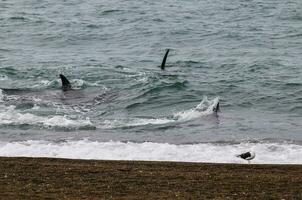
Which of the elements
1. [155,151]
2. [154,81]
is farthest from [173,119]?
[154,81]

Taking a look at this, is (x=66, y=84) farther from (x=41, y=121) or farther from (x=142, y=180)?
(x=142, y=180)

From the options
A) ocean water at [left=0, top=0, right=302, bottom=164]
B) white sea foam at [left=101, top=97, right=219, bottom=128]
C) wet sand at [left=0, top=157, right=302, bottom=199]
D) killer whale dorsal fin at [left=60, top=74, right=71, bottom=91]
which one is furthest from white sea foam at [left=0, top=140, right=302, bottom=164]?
killer whale dorsal fin at [left=60, top=74, right=71, bottom=91]

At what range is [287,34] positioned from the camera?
46031mm

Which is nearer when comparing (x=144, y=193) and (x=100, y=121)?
(x=144, y=193)

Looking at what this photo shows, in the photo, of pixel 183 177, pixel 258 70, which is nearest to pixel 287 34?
pixel 258 70

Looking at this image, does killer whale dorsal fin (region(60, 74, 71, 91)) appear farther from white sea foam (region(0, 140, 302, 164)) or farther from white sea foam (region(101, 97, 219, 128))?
white sea foam (region(0, 140, 302, 164))

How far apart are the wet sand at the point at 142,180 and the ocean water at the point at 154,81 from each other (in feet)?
10.3

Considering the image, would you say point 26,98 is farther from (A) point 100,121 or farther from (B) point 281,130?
(B) point 281,130

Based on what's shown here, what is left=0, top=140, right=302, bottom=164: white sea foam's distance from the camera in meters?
19.7

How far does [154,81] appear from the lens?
33.5 metres

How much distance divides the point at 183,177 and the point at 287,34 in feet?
107

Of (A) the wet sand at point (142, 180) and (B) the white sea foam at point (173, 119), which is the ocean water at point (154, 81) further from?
(A) the wet sand at point (142, 180)

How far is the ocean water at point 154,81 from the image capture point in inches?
868

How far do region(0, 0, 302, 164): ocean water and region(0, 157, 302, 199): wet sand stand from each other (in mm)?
3127
